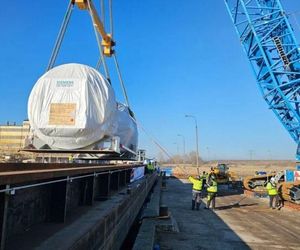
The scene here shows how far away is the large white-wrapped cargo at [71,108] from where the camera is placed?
8664 mm

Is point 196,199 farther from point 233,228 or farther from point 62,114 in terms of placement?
point 62,114

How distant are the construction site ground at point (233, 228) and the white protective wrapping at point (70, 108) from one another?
3.76 m

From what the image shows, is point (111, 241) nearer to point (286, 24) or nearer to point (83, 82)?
point (83, 82)

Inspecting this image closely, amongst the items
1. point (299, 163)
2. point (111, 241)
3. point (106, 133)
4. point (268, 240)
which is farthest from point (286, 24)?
point (111, 241)

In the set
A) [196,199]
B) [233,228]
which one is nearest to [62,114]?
[233,228]

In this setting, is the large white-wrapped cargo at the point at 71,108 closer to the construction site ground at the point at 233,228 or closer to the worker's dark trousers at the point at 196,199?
the construction site ground at the point at 233,228

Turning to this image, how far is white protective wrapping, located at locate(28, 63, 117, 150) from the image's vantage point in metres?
8.66

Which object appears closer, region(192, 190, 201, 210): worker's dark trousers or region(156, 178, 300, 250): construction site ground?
region(156, 178, 300, 250): construction site ground

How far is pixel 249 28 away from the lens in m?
28.2

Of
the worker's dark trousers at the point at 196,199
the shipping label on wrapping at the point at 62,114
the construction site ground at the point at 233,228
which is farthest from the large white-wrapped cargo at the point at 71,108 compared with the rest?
the worker's dark trousers at the point at 196,199

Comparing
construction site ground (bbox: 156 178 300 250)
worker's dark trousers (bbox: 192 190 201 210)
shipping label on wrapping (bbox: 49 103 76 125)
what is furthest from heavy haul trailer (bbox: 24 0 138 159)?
worker's dark trousers (bbox: 192 190 201 210)

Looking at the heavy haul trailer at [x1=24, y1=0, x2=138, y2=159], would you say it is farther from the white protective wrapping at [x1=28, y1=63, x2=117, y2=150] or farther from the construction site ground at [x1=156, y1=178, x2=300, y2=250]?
the construction site ground at [x1=156, y1=178, x2=300, y2=250]

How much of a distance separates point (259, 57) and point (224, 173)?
1093cm

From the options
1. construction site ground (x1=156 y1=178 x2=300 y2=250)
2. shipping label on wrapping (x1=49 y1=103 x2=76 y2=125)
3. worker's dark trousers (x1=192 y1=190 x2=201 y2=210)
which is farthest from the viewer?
worker's dark trousers (x1=192 y1=190 x2=201 y2=210)
